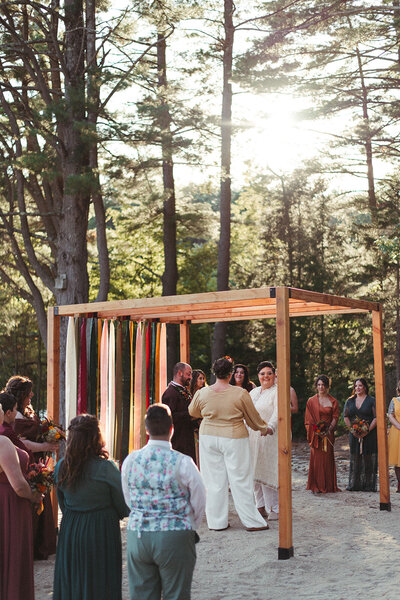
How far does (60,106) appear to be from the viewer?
15.4m

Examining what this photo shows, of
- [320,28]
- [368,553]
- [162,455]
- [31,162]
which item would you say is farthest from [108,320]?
[320,28]

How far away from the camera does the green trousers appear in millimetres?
4195

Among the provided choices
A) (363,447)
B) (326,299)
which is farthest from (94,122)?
(326,299)

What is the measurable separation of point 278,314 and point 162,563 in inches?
139

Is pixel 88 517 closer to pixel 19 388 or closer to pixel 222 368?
pixel 19 388

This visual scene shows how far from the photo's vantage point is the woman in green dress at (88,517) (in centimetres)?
452

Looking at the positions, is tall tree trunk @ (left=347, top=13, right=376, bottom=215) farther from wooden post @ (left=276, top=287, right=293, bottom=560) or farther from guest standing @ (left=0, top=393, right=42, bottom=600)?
guest standing @ (left=0, top=393, right=42, bottom=600)

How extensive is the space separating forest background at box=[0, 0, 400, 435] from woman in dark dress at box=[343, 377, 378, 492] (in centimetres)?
420

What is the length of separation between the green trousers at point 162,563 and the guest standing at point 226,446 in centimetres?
387

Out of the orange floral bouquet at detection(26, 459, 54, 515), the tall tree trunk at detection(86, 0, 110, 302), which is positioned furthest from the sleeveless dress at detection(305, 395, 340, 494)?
the tall tree trunk at detection(86, 0, 110, 302)

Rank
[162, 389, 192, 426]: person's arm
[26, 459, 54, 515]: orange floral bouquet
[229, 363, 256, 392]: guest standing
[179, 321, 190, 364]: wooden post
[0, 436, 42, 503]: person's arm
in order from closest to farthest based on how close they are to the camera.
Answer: [0, 436, 42, 503]: person's arm → [26, 459, 54, 515]: orange floral bouquet → [162, 389, 192, 426]: person's arm → [229, 363, 256, 392]: guest standing → [179, 321, 190, 364]: wooden post

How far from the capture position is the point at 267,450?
910cm

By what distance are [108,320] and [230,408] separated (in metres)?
2.18

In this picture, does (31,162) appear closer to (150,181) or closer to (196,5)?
(150,181)
